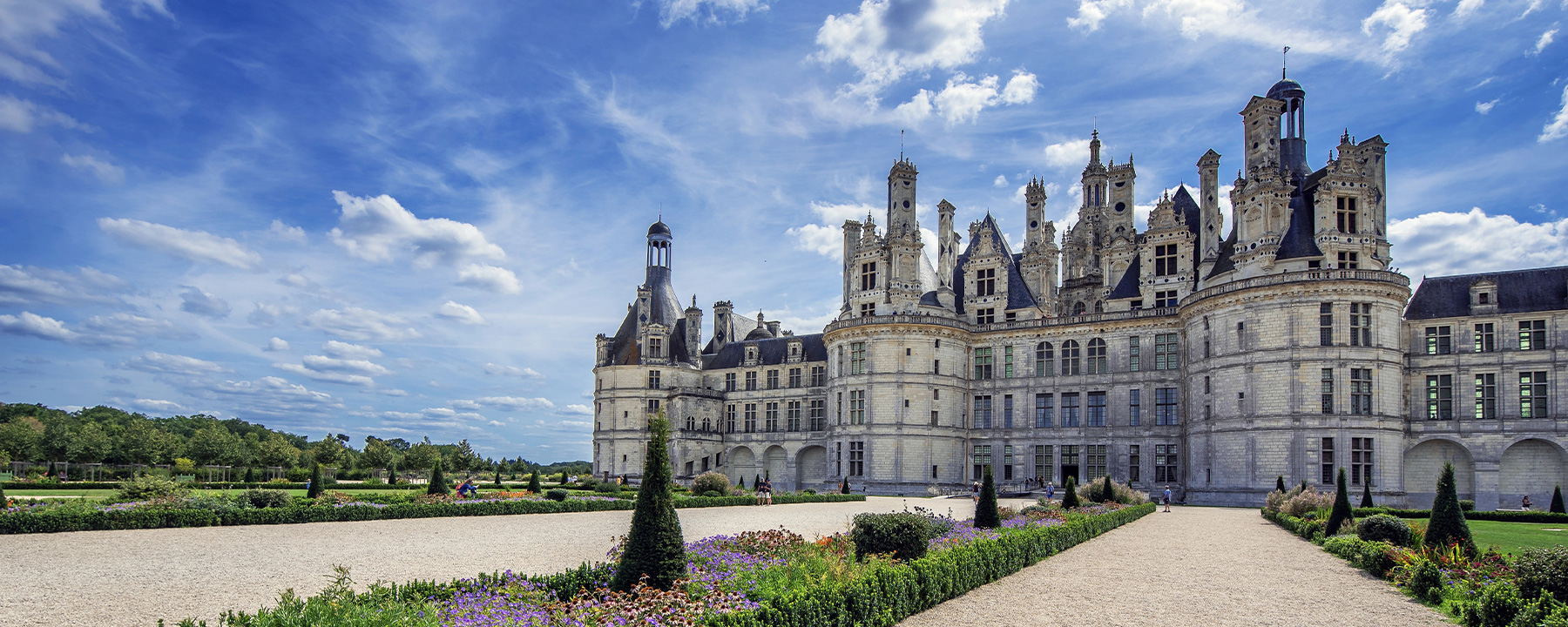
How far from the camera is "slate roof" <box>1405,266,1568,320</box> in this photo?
42531mm

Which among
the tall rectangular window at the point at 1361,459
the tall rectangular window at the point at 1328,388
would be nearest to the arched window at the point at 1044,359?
the tall rectangular window at the point at 1328,388

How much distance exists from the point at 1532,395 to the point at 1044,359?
23214mm

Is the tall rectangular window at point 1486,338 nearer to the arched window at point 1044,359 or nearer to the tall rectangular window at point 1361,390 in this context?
the tall rectangular window at point 1361,390

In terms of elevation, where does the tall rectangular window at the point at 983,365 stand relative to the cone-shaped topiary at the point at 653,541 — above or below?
above

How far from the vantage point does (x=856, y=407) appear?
56.2 meters

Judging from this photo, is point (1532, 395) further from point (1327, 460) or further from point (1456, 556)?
point (1456, 556)

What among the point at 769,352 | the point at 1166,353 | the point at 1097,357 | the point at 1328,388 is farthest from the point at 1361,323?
the point at 769,352

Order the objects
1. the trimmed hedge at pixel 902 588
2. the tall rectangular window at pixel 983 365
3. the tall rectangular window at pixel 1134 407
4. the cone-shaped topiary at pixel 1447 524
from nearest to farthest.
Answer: the trimmed hedge at pixel 902 588
the cone-shaped topiary at pixel 1447 524
the tall rectangular window at pixel 1134 407
the tall rectangular window at pixel 983 365

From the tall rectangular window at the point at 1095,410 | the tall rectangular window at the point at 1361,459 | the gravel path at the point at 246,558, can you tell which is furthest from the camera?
the tall rectangular window at the point at 1095,410

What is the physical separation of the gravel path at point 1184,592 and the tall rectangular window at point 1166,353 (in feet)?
91.4

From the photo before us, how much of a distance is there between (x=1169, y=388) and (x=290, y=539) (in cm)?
4473

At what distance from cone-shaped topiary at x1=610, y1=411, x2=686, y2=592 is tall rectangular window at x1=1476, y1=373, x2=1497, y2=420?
153 ft

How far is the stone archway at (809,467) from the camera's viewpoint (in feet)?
213

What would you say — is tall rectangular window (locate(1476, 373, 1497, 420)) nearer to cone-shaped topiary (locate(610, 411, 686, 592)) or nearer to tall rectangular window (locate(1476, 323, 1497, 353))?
tall rectangular window (locate(1476, 323, 1497, 353))
